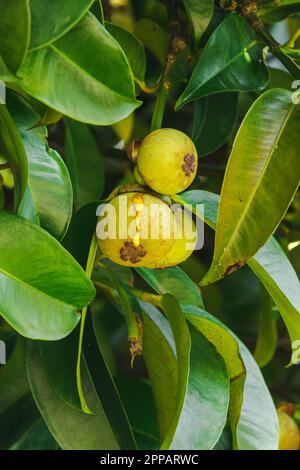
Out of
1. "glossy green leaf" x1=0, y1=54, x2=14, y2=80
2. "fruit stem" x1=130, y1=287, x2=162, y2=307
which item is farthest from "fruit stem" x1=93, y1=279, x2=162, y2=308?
"glossy green leaf" x1=0, y1=54, x2=14, y2=80

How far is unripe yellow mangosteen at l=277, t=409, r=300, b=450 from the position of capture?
104 cm

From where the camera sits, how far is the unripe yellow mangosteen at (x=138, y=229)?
0.68 meters

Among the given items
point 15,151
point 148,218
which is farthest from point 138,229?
point 15,151

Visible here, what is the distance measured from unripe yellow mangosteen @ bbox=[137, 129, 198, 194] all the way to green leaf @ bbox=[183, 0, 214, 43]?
0.48 feet

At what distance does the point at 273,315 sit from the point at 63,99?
0.47m

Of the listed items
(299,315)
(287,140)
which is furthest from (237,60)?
(299,315)

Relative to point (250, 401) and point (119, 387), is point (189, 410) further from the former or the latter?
point (119, 387)

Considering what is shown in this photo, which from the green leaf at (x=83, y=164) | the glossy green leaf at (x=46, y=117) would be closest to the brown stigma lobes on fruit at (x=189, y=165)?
the glossy green leaf at (x=46, y=117)

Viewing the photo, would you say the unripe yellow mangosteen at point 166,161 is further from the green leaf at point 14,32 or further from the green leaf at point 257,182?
the green leaf at point 14,32

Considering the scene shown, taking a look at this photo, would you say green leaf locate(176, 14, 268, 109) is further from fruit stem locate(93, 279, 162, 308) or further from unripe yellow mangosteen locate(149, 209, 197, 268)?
fruit stem locate(93, 279, 162, 308)

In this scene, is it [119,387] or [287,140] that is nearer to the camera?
[287,140]

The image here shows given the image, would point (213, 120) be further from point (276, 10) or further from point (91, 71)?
point (91, 71)

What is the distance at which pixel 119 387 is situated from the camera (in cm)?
99

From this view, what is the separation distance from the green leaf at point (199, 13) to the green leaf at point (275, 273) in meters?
0.16
